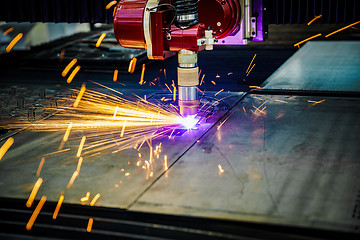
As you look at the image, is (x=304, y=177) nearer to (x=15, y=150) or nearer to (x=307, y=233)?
(x=307, y=233)

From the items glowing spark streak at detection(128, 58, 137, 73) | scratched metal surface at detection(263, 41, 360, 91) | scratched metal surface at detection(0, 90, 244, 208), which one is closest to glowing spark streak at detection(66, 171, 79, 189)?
scratched metal surface at detection(0, 90, 244, 208)

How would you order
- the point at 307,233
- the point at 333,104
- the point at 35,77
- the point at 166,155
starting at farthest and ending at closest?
1. the point at 35,77
2. the point at 333,104
3. the point at 166,155
4. the point at 307,233

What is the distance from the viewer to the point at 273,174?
6.32 ft

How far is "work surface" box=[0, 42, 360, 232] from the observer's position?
1.65m

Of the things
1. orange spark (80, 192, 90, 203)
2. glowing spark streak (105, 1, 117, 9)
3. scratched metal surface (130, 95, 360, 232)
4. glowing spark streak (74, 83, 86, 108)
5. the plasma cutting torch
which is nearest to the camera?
scratched metal surface (130, 95, 360, 232)

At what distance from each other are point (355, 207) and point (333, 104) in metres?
1.43

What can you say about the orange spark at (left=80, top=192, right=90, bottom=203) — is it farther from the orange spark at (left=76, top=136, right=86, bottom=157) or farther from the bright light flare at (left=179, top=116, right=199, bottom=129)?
the bright light flare at (left=179, top=116, right=199, bottom=129)

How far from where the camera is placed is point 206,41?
2500 mm

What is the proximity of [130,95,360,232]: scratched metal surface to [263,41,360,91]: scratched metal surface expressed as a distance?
0.72 metres

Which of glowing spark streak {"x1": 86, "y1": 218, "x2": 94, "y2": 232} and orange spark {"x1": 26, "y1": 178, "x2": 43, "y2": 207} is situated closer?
glowing spark streak {"x1": 86, "y1": 218, "x2": 94, "y2": 232}

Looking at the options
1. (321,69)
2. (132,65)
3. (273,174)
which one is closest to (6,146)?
(273,174)

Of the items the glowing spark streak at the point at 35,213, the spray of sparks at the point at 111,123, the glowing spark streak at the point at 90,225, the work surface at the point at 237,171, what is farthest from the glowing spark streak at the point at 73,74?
the glowing spark streak at the point at 90,225

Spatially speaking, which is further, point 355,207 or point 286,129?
point 286,129

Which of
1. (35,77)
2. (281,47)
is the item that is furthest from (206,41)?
(281,47)
